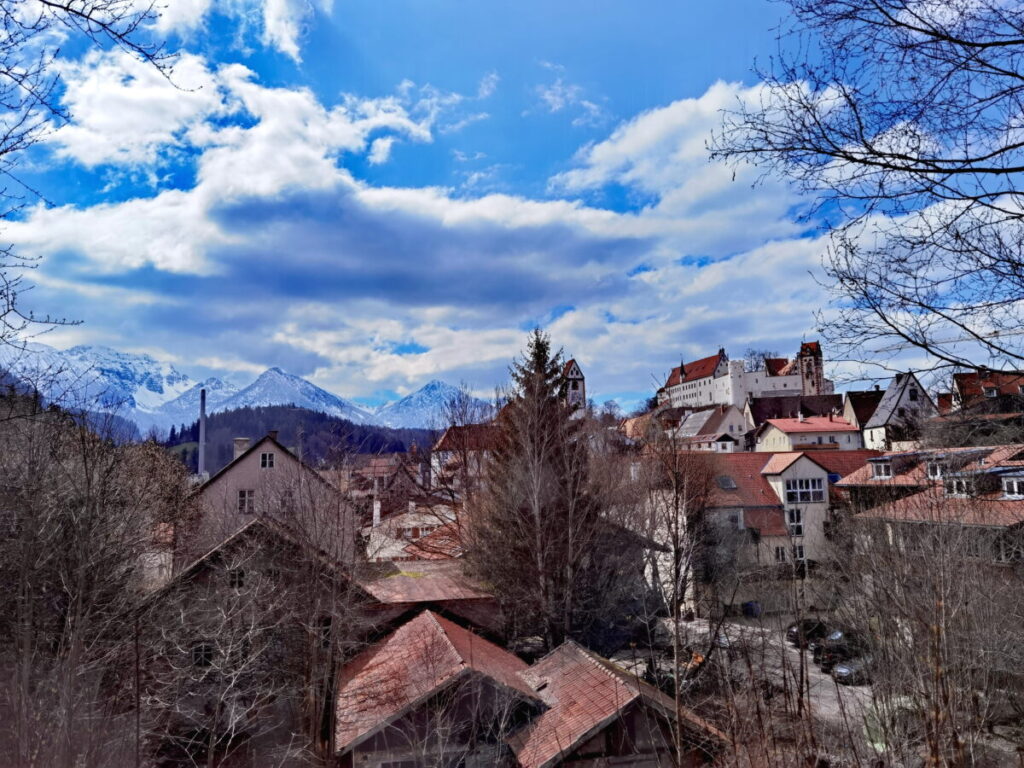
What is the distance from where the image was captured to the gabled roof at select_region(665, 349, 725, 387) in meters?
117

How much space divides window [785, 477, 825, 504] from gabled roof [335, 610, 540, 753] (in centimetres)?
2612

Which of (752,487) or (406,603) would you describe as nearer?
(406,603)

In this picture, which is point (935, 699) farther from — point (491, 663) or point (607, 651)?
point (607, 651)

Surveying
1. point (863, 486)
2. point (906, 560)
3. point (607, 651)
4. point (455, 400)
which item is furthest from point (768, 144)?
point (455, 400)

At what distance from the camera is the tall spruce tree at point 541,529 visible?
70.8 feet

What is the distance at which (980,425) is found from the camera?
4891 mm

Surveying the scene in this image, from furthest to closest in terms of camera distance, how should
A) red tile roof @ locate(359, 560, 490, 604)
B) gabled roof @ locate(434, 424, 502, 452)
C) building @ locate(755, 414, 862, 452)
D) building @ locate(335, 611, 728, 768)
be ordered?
building @ locate(755, 414, 862, 452), gabled roof @ locate(434, 424, 502, 452), red tile roof @ locate(359, 560, 490, 604), building @ locate(335, 611, 728, 768)

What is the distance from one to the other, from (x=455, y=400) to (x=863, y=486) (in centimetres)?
2169

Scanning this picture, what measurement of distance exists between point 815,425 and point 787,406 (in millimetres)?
24222

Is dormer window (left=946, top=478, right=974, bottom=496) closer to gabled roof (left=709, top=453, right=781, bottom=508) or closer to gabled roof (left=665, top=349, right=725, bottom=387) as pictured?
gabled roof (left=709, top=453, right=781, bottom=508)

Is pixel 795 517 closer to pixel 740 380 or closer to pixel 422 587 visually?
pixel 422 587

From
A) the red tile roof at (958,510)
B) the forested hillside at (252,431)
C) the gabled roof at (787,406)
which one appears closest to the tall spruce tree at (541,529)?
the red tile roof at (958,510)

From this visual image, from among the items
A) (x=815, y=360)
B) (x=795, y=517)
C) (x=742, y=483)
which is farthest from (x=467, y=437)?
(x=815, y=360)

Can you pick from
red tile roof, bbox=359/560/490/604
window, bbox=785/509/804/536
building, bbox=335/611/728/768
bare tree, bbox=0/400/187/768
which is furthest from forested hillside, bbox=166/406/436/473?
building, bbox=335/611/728/768
